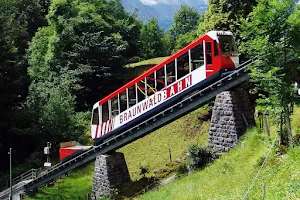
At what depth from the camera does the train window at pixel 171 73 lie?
2123cm

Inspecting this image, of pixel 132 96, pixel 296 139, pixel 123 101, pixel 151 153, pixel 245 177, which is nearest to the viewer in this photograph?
pixel 245 177

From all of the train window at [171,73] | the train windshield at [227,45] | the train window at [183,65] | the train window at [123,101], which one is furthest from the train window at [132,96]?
the train windshield at [227,45]

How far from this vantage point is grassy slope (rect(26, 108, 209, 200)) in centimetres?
2748

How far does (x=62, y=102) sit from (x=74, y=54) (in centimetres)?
847

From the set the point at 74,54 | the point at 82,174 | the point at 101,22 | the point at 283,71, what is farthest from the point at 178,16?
the point at 283,71

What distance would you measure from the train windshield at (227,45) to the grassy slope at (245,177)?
422cm

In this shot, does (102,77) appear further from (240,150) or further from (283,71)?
(283,71)

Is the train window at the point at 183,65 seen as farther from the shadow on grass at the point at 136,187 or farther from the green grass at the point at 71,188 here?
the green grass at the point at 71,188

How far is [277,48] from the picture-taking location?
561 inches

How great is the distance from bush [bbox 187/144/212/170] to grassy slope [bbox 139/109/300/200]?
0.79 meters

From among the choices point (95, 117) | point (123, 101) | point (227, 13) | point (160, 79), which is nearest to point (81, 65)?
point (95, 117)

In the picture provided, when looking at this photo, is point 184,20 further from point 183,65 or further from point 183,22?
point 183,65

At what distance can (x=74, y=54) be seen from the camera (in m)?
42.7

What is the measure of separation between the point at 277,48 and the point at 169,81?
8.03 m
